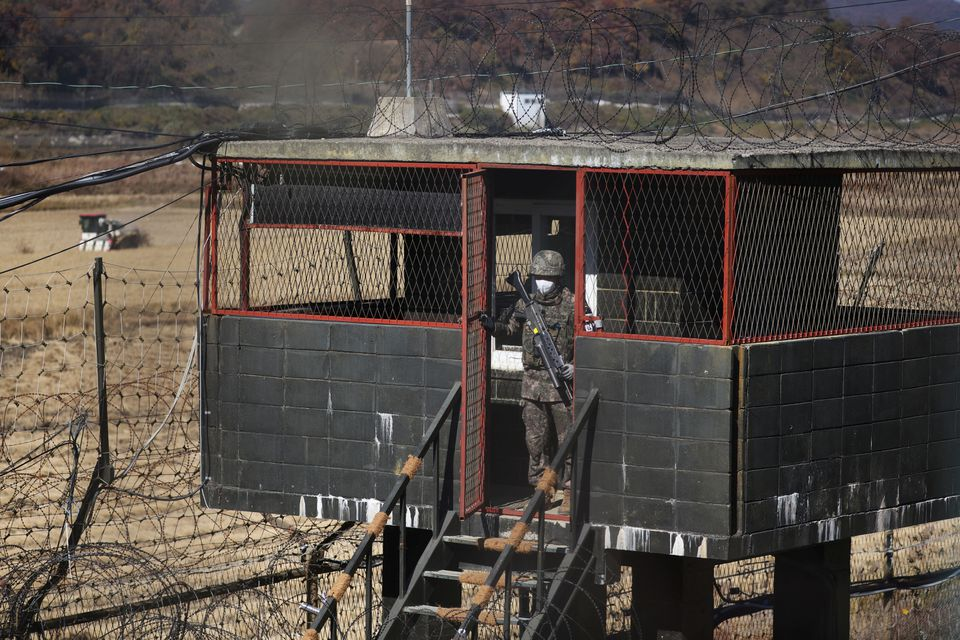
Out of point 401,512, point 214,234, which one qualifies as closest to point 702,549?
point 401,512

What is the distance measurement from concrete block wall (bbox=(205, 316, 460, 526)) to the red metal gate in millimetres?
306

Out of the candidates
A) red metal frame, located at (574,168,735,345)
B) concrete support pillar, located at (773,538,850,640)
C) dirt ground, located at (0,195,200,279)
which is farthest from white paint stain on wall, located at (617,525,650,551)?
dirt ground, located at (0,195,200,279)

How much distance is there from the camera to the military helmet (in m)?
10.8

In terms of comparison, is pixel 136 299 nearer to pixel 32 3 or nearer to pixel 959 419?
pixel 959 419

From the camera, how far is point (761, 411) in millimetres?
10023

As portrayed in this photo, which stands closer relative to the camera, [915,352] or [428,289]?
[915,352]

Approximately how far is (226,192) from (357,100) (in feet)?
120

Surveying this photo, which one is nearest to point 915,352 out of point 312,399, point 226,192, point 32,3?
point 312,399

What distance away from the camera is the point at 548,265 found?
1085 cm

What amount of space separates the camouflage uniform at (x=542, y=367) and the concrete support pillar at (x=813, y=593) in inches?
98.5

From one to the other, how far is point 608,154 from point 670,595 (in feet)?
11.6

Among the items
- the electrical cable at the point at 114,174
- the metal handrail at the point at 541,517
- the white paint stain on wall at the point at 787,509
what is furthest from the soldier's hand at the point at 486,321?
the electrical cable at the point at 114,174

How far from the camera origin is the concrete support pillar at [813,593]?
12.2 m

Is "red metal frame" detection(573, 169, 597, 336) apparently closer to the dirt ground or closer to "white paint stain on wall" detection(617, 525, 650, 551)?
"white paint stain on wall" detection(617, 525, 650, 551)
